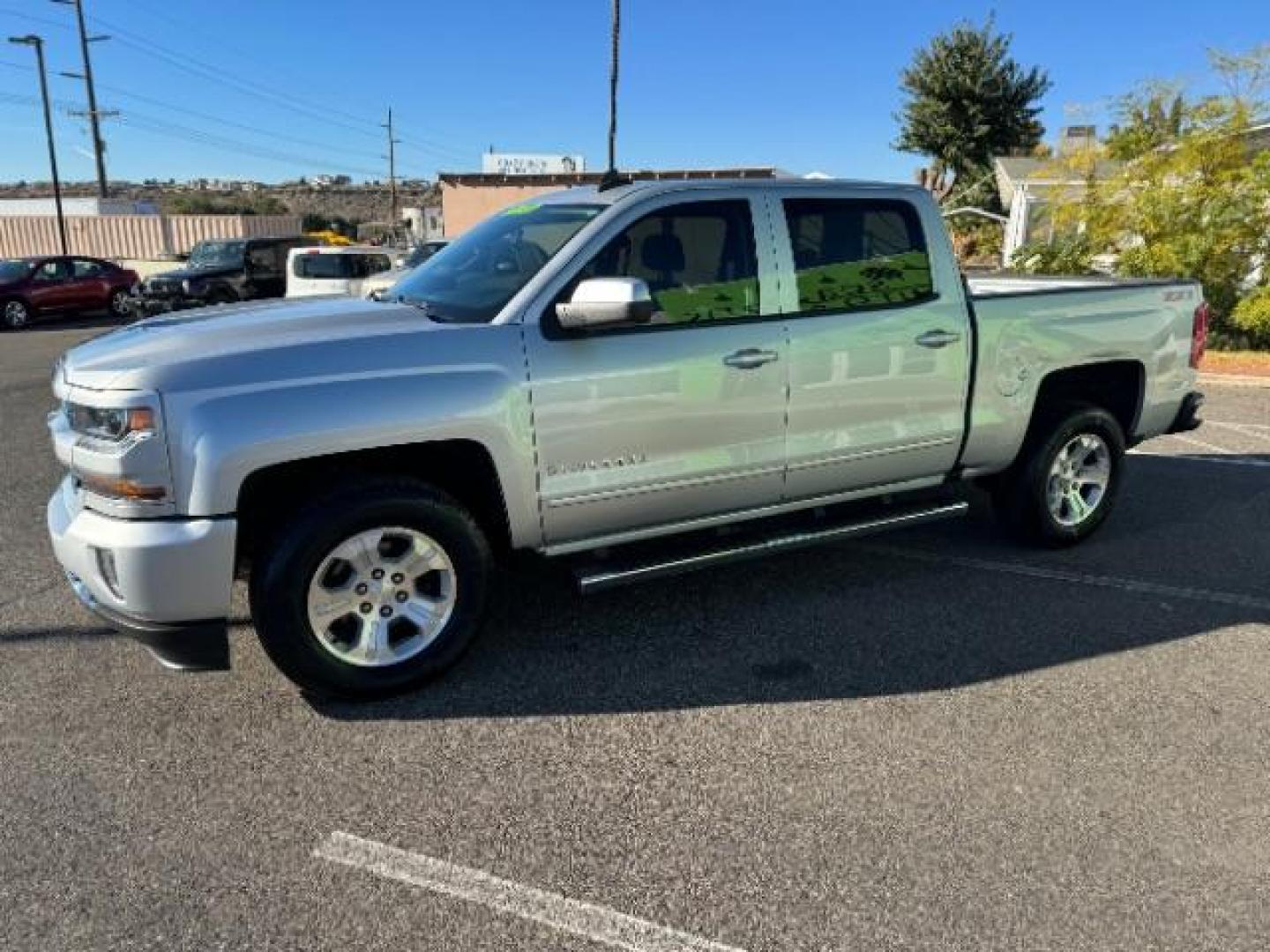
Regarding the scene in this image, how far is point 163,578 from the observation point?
2986mm

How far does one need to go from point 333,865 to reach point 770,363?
101 inches

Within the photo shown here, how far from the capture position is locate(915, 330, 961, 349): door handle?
14.2 feet

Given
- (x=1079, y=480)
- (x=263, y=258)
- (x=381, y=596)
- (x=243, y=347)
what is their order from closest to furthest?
1. (x=243, y=347)
2. (x=381, y=596)
3. (x=1079, y=480)
4. (x=263, y=258)

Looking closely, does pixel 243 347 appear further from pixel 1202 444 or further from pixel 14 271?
pixel 14 271

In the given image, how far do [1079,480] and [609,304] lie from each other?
330 cm

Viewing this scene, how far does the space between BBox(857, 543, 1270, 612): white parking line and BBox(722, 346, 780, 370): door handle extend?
1.80 meters

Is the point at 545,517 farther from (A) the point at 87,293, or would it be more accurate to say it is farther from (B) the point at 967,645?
(A) the point at 87,293

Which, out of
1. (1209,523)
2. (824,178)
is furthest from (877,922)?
(1209,523)

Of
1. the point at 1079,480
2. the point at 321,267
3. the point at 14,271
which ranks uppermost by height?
the point at 321,267

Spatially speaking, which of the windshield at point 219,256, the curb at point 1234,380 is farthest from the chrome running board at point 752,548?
the windshield at point 219,256

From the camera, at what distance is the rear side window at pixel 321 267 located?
1548 cm

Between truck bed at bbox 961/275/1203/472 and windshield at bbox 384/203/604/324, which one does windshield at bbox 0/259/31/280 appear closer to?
windshield at bbox 384/203/604/324

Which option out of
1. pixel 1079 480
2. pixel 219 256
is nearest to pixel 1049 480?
pixel 1079 480

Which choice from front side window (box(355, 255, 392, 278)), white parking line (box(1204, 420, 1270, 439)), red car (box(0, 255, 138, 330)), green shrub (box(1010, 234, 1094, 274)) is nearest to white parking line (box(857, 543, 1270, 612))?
white parking line (box(1204, 420, 1270, 439))
